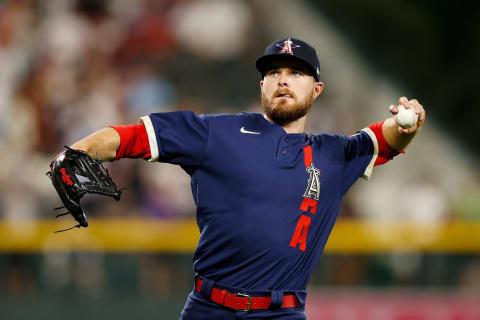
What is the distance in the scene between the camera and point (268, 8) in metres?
9.67

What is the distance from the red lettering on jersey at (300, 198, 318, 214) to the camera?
11.1 ft

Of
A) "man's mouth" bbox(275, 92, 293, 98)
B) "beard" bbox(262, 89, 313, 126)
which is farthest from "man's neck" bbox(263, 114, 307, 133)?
"man's mouth" bbox(275, 92, 293, 98)

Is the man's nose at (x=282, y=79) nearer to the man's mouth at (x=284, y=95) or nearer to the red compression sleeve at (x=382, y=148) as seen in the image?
the man's mouth at (x=284, y=95)

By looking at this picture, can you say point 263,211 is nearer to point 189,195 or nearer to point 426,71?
point 189,195

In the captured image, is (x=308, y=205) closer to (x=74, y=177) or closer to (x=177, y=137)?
(x=177, y=137)

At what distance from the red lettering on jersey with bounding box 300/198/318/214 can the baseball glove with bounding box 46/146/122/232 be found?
0.88 meters

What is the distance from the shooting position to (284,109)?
3459 millimetres

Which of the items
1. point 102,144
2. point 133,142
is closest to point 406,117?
point 133,142

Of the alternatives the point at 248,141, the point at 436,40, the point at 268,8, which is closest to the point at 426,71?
the point at 436,40

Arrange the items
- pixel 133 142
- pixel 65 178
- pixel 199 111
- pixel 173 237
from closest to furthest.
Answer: pixel 65 178 → pixel 133 142 → pixel 173 237 → pixel 199 111

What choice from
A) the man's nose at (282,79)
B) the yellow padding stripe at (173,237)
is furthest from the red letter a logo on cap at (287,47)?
the yellow padding stripe at (173,237)

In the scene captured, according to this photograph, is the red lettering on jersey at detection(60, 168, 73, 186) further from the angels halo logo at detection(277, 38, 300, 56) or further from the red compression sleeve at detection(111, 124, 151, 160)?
the angels halo logo at detection(277, 38, 300, 56)

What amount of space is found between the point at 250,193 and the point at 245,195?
0.02 meters

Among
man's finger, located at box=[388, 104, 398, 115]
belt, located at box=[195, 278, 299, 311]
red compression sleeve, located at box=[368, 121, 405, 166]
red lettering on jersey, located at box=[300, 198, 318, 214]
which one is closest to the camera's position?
belt, located at box=[195, 278, 299, 311]
